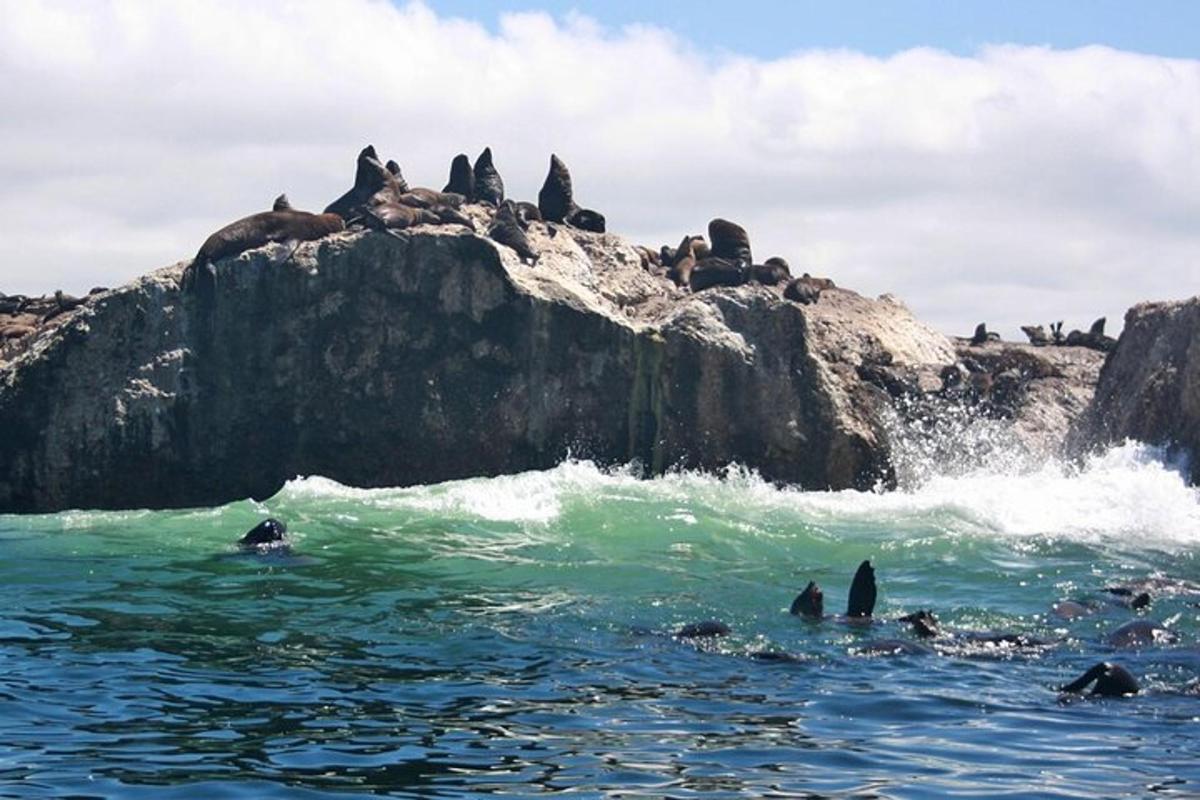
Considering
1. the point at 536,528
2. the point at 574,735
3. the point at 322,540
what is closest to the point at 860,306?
the point at 536,528

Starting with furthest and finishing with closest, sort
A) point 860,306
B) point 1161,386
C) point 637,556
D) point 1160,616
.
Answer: point 860,306, point 1161,386, point 637,556, point 1160,616

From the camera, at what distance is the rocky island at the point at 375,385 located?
856 inches

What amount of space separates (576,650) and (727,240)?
1667 cm

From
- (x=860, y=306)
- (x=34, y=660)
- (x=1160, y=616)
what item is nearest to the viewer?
(x=34, y=660)

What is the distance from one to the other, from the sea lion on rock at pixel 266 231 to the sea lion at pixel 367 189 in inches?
92.2

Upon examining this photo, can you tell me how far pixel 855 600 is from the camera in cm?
1407

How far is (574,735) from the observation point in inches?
377

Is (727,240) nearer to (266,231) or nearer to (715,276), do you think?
(715,276)

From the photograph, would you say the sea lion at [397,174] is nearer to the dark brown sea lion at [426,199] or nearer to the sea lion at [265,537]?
the dark brown sea lion at [426,199]

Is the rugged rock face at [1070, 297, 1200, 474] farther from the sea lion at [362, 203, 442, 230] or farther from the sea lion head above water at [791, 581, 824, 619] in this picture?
the sea lion head above water at [791, 581, 824, 619]

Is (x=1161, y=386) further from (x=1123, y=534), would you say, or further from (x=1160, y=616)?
(x=1160, y=616)

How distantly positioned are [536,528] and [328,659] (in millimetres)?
7404

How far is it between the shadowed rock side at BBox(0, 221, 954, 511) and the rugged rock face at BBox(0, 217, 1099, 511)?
24mm

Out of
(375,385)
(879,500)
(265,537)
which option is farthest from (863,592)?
(375,385)
